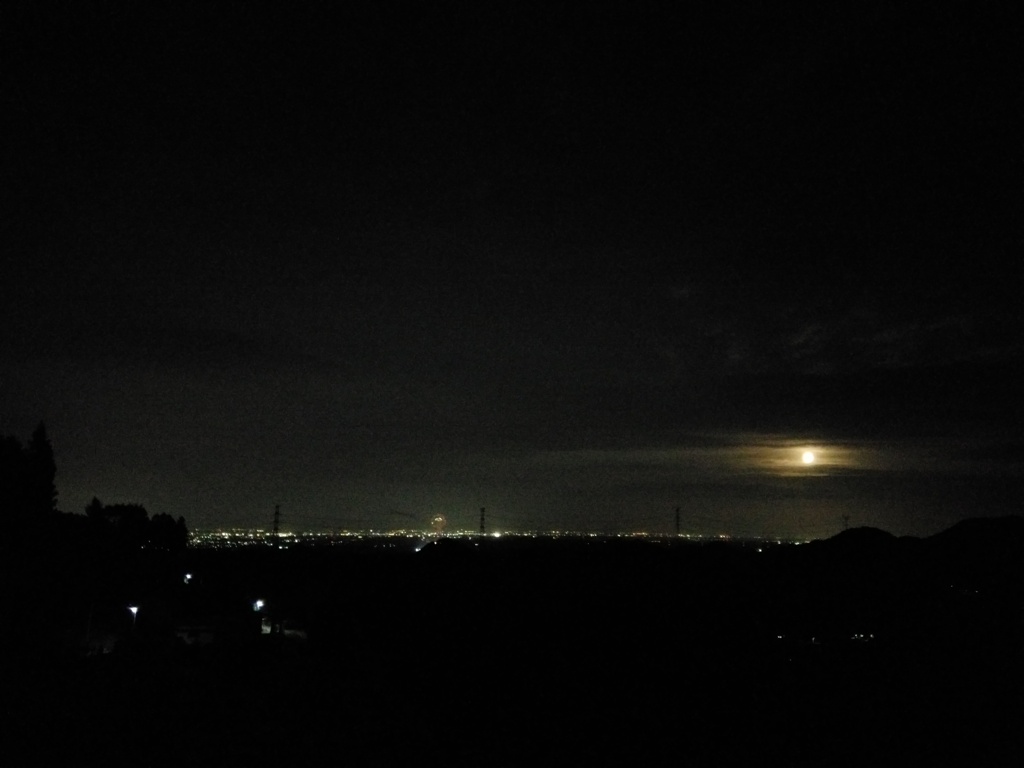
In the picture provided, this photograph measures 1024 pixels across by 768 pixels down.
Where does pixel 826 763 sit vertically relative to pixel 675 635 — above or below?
below

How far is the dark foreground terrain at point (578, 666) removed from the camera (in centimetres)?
1148

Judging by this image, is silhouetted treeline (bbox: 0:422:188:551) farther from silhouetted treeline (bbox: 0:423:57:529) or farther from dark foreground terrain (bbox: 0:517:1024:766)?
dark foreground terrain (bbox: 0:517:1024:766)

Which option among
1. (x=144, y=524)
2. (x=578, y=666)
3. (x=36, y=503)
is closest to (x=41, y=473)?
(x=36, y=503)

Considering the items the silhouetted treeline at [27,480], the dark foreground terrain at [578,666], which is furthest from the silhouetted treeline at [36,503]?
the dark foreground terrain at [578,666]

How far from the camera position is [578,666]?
48.5 ft

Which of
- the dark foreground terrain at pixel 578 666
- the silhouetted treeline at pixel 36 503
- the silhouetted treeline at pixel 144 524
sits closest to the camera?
the dark foreground terrain at pixel 578 666

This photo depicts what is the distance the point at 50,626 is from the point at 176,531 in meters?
41.7

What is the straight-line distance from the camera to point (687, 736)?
12570 millimetres

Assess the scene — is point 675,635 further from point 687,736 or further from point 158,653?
point 158,653

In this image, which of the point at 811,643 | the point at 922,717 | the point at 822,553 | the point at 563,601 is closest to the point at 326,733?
the point at 563,601

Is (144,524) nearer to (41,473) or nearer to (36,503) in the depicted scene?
(41,473)

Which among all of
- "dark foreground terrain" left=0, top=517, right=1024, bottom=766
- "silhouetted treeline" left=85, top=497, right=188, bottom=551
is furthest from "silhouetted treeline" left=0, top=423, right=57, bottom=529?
"silhouetted treeline" left=85, top=497, right=188, bottom=551

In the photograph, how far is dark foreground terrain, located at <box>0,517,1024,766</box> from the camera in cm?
1148

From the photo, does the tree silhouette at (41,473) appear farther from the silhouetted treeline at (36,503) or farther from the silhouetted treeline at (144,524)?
the silhouetted treeline at (144,524)
